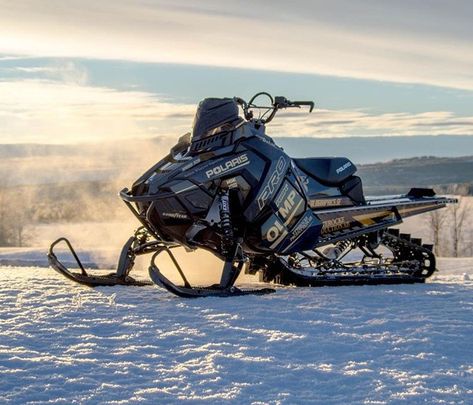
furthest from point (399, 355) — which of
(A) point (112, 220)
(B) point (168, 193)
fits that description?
(A) point (112, 220)

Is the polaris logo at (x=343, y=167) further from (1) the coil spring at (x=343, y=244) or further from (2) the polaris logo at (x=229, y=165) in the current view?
(2) the polaris logo at (x=229, y=165)

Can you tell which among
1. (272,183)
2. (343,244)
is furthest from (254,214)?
(343,244)

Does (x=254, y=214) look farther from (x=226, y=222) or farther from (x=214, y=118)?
(x=214, y=118)

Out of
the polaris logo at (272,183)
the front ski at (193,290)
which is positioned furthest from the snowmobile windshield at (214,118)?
the front ski at (193,290)

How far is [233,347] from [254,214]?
9.66 feet

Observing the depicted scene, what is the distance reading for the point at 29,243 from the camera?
53844 millimetres

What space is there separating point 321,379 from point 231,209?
375 cm

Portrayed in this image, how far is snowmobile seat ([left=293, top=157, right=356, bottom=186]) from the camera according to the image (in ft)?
31.8

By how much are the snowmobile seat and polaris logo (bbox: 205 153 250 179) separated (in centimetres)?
130

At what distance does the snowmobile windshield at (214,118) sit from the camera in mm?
8461

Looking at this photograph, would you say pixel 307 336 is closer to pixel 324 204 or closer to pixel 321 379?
pixel 321 379

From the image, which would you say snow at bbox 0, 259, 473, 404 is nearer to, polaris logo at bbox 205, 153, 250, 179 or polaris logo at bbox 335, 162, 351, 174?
polaris logo at bbox 205, 153, 250, 179

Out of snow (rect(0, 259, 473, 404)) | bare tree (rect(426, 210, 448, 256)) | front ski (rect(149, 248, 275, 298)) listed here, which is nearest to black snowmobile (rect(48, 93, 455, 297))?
front ski (rect(149, 248, 275, 298))

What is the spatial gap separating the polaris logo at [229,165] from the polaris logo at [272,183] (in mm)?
364
